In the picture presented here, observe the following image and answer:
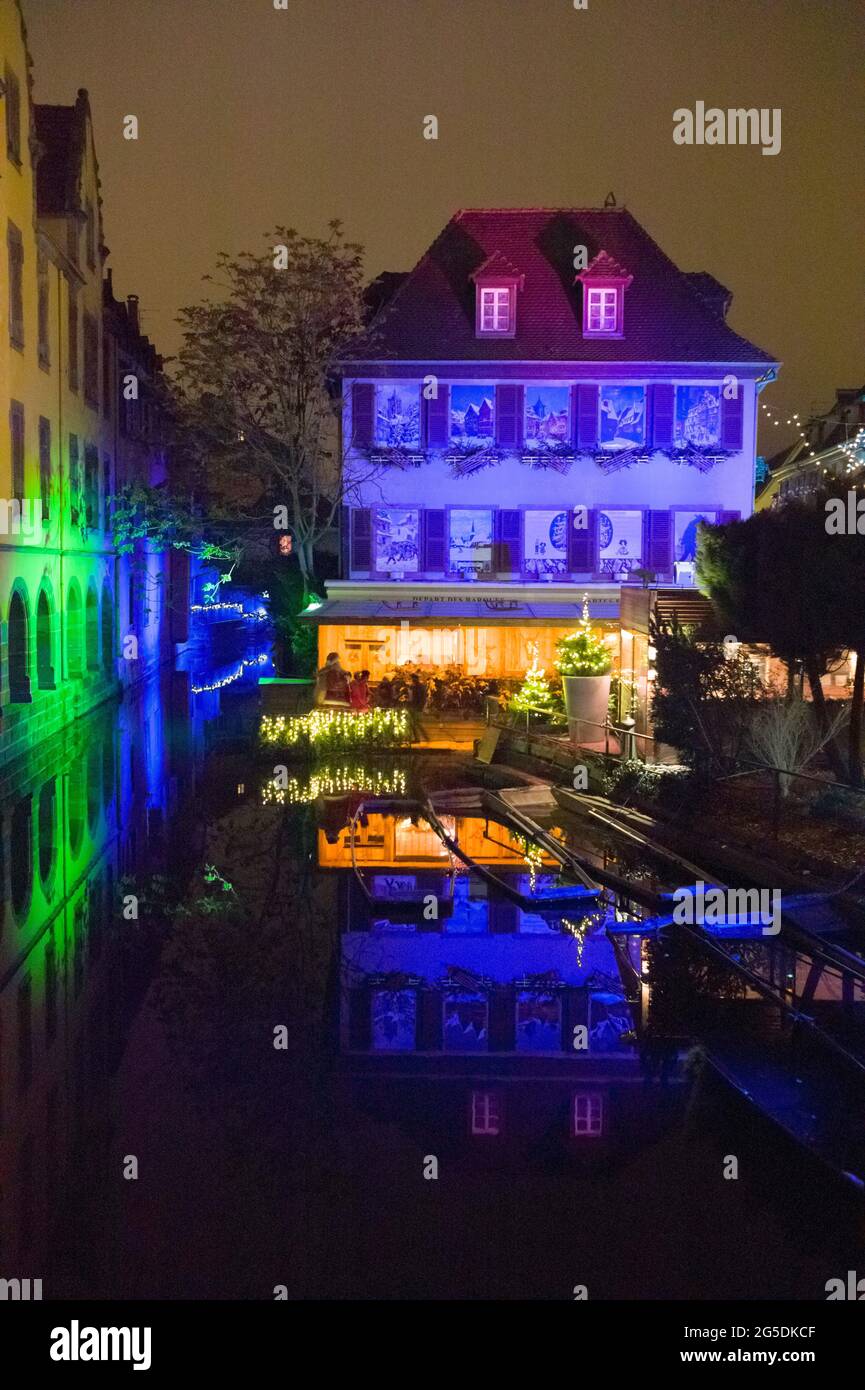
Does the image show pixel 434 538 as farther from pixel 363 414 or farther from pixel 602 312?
pixel 602 312

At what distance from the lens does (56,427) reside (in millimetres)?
28594

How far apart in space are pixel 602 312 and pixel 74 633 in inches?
600

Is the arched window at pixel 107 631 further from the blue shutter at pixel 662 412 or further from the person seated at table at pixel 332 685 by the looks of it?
the blue shutter at pixel 662 412

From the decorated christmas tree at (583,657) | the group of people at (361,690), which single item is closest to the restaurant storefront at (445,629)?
the group of people at (361,690)

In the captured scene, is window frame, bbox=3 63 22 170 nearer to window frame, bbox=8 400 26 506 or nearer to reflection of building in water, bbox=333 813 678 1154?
window frame, bbox=8 400 26 506

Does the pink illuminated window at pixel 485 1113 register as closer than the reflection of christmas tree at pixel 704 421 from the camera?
Yes

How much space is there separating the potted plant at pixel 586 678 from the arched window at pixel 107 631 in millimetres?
16459

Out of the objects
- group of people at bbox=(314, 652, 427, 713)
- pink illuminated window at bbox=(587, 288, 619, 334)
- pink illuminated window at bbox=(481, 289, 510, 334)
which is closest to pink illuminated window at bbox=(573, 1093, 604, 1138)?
group of people at bbox=(314, 652, 427, 713)

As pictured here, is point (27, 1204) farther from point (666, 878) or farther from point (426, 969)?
point (666, 878)

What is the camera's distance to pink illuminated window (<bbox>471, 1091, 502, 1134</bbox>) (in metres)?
7.51

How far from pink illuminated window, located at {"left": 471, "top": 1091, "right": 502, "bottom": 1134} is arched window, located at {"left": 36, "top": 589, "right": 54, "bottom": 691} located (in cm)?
2082

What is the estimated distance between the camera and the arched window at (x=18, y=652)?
81.0 ft

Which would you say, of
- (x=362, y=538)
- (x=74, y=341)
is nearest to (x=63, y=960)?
(x=362, y=538)

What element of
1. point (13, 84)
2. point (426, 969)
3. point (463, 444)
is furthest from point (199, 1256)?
point (463, 444)
